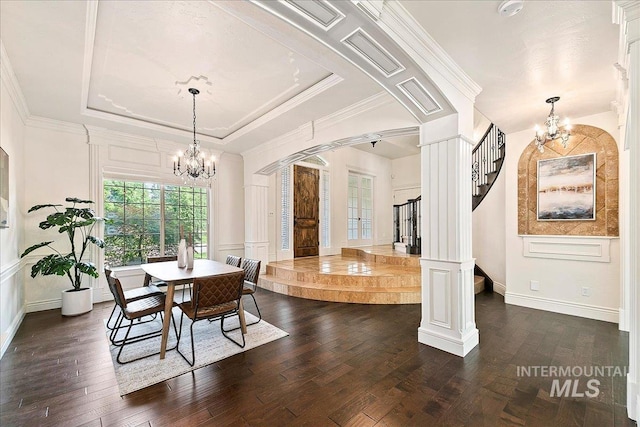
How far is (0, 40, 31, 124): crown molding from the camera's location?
106 inches

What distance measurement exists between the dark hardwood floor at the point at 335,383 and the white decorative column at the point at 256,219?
295 cm

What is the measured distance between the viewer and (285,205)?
6.86 metres

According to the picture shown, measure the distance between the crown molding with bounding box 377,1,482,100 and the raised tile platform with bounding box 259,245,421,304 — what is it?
3131 millimetres

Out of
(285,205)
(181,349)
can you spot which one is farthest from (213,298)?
(285,205)

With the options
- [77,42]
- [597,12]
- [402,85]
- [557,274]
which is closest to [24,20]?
[77,42]

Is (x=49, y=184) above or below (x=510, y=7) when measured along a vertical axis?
below

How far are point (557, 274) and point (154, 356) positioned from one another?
18.2ft

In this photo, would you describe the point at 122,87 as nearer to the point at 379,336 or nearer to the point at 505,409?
the point at 379,336

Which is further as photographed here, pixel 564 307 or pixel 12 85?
pixel 564 307

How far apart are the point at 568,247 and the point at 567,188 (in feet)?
2.91

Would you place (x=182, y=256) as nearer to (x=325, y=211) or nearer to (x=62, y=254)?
(x=62, y=254)

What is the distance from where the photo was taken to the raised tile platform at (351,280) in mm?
4496

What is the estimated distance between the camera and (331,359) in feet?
8.89

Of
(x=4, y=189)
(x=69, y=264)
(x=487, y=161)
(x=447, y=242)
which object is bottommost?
(x=69, y=264)
